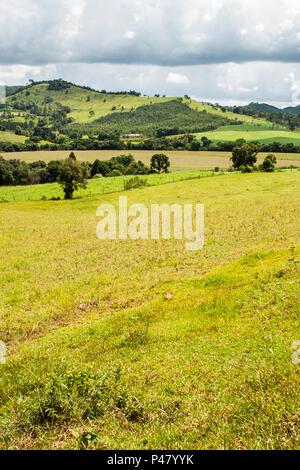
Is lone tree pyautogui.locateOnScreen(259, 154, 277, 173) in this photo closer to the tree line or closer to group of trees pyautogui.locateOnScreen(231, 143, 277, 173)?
group of trees pyautogui.locateOnScreen(231, 143, 277, 173)

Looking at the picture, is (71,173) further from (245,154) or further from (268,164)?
(245,154)

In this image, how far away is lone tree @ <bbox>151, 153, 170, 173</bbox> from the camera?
11581 centimetres

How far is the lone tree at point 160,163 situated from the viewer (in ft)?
380

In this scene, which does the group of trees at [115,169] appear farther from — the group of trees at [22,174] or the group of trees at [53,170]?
the group of trees at [22,174]

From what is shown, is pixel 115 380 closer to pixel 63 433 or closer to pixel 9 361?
pixel 63 433

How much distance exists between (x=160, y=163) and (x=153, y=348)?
4361 inches

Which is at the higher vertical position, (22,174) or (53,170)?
(53,170)

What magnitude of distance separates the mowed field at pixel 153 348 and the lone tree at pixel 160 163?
310ft

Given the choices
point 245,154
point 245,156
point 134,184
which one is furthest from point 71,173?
point 245,156

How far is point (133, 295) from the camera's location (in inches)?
625

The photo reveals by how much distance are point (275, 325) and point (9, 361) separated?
27.5 feet

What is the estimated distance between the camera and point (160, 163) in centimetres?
11669

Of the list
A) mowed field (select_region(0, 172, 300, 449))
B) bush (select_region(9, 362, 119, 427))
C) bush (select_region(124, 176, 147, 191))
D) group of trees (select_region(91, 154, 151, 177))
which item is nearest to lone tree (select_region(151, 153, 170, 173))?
group of trees (select_region(91, 154, 151, 177))

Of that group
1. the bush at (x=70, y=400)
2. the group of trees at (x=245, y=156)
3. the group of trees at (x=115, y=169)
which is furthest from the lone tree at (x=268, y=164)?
the bush at (x=70, y=400)
